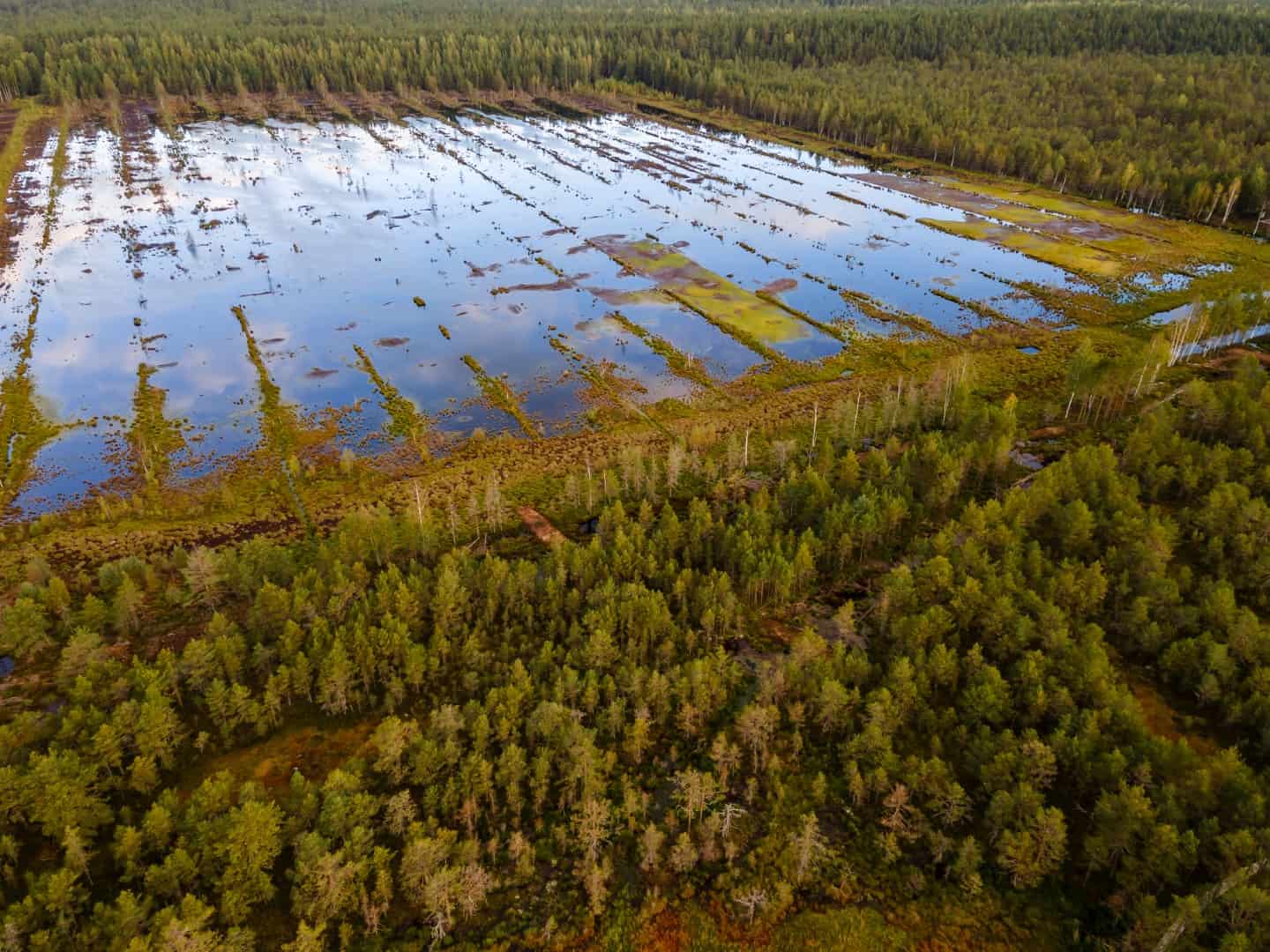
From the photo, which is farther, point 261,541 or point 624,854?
point 261,541

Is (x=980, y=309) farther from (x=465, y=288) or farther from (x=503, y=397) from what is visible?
(x=465, y=288)

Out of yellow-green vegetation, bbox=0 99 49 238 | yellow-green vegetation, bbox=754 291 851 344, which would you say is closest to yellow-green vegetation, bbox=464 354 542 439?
yellow-green vegetation, bbox=754 291 851 344

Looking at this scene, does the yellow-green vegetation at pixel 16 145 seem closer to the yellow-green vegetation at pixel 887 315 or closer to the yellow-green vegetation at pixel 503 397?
the yellow-green vegetation at pixel 503 397

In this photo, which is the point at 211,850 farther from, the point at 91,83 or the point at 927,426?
the point at 91,83

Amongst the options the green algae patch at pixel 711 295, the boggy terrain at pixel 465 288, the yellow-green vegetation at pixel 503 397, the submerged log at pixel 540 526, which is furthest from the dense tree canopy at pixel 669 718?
the green algae patch at pixel 711 295

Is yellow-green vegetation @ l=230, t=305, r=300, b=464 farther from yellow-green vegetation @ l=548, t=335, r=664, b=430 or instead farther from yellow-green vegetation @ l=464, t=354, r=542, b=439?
yellow-green vegetation @ l=548, t=335, r=664, b=430

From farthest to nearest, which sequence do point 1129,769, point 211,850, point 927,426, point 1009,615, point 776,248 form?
point 776,248 < point 927,426 < point 1009,615 < point 1129,769 < point 211,850

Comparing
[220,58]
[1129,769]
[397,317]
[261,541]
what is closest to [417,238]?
[397,317]
